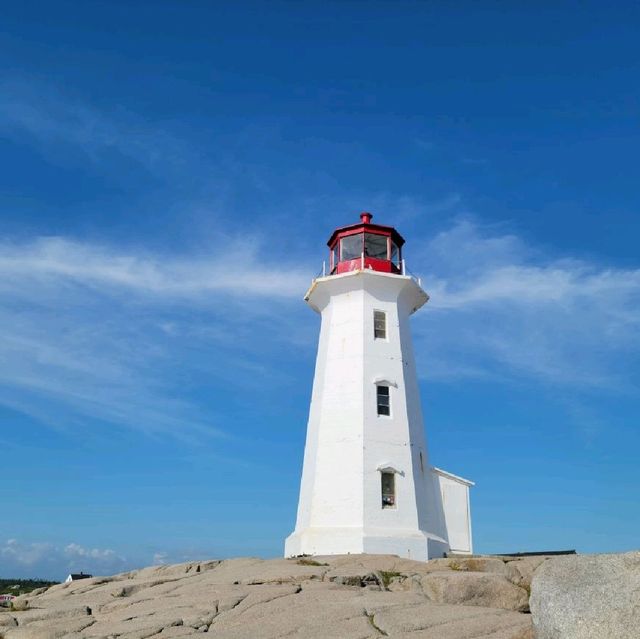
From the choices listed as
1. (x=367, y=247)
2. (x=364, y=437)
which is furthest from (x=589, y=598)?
(x=367, y=247)

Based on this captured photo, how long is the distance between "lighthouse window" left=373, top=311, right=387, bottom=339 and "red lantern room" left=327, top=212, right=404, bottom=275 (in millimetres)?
2004

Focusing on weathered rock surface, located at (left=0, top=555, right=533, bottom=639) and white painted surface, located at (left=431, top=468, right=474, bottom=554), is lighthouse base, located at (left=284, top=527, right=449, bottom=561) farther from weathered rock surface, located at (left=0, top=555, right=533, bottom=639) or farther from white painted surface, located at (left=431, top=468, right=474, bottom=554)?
white painted surface, located at (left=431, top=468, right=474, bottom=554)

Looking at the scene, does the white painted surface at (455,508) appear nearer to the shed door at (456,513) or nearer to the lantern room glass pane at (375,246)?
the shed door at (456,513)

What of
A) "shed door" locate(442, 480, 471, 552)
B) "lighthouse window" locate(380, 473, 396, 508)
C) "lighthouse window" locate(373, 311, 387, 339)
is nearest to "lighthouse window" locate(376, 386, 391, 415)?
"lighthouse window" locate(373, 311, 387, 339)

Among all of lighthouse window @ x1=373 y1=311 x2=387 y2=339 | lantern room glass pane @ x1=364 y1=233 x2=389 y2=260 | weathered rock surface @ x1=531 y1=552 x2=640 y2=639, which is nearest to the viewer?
weathered rock surface @ x1=531 y1=552 x2=640 y2=639

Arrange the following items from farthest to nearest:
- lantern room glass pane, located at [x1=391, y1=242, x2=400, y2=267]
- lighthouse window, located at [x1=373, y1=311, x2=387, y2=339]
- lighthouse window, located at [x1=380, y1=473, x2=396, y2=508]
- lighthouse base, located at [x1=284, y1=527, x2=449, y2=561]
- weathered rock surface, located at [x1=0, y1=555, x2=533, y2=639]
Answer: lantern room glass pane, located at [x1=391, y1=242, x2=400, y2=267] → lighthouse window, located at [x1=373, y1=311, x2=387, y2=339] → lighthouse window, located at [x1=380, y1=473, x2=396, y2=508] → lighthouse base, located at [x1=284, y1=527, x2=449, y2=561] → weathered rock surface, located at [x1=0, y1=555, x2=533, y2=639]

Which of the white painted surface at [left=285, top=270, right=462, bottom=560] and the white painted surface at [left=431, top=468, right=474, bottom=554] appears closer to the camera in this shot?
the white painted surface at [left=285, top=270, right=462, bottom=560]

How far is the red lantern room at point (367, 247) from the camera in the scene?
2953 cm

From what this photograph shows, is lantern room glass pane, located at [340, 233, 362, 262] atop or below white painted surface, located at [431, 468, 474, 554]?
atop

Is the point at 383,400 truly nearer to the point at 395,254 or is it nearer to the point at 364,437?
the point at 364,437

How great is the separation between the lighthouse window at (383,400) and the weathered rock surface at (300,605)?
6247 mm

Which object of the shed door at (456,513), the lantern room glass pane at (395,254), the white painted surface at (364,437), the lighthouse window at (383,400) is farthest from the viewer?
the lantern room glass pane at (395,254)

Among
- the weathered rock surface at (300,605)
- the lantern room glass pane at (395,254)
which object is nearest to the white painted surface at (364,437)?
the lantern room glass pane at (395,254)

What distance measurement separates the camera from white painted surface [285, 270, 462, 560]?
25.2 metres
